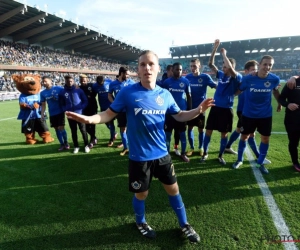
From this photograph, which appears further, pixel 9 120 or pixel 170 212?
pixel 9 120

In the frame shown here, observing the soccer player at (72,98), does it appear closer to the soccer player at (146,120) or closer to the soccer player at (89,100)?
the soccer player at (89,100)

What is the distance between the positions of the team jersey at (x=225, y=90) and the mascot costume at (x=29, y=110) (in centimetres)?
549

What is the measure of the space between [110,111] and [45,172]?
10.3 ft

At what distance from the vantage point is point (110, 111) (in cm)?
237

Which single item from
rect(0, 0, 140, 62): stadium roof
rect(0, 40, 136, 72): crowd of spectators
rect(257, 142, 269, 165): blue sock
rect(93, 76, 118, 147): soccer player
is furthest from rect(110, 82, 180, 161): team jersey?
rect(0, 40, 136, 72): crowd of spectators

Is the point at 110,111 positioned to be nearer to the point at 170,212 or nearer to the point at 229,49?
the point at 170,212

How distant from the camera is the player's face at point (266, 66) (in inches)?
147

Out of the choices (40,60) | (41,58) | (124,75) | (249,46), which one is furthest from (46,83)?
(249,46)

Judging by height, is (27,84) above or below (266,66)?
below

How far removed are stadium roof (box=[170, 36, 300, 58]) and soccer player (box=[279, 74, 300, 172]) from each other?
57702 mm

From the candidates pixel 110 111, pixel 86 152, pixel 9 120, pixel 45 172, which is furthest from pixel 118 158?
pixel 9 120

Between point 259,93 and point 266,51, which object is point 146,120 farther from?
point 266,51

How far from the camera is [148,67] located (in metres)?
2.18

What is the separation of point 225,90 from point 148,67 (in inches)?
113
